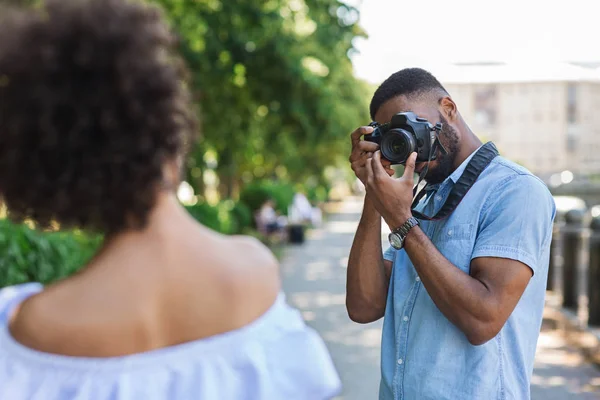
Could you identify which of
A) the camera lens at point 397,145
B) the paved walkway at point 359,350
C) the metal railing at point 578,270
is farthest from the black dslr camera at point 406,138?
the metal railing at point 578,270

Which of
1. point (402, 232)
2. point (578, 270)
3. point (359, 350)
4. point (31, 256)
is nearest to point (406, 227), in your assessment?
point (402, 232)

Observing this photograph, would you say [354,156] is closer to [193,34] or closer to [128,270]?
[128,270]

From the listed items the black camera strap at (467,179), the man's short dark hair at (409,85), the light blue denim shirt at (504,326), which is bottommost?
the light blue denim shirt at (504,326)

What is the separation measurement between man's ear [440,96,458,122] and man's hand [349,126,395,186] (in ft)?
0.79

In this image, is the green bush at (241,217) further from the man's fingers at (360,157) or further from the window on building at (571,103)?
the window on building at (571,103)

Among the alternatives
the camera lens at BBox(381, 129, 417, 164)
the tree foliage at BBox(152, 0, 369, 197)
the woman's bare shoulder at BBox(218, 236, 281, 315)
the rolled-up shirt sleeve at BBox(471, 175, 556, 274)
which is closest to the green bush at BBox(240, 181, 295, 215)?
the tree foliage at BBox(152, 0, 369, 197)

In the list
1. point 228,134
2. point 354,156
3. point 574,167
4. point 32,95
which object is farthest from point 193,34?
point 574,167

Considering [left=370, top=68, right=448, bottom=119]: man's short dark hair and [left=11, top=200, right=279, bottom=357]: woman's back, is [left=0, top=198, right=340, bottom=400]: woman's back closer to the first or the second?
[left=11, top=200, right=279, bottom=357]: woman's back

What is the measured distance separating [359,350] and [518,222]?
5.97 m

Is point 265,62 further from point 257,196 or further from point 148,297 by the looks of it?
point 257,196

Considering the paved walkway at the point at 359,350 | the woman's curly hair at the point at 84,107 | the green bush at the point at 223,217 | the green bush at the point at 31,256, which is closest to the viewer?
the woman's curly hair at the point at 84,107

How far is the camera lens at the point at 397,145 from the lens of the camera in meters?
2.12

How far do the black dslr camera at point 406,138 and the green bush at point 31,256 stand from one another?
3565 millimetres

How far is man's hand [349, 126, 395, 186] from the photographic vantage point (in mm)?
2244
